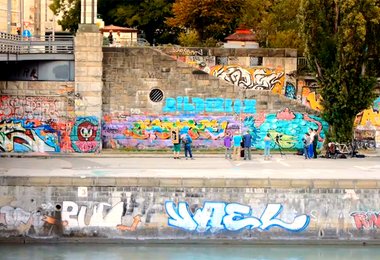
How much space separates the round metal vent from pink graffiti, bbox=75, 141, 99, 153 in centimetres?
320

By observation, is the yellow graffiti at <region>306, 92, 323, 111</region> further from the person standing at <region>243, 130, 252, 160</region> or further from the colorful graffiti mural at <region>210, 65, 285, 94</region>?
the person standing at <region>243, 130, 252, 160</region>

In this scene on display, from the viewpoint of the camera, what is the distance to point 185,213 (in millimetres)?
37531

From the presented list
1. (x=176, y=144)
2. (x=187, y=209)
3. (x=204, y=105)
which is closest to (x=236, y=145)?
(x=176, y=144)

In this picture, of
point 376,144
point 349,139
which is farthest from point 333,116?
point 376,144

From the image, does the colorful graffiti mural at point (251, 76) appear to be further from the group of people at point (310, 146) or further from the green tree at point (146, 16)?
the green tree at point (146, 16)

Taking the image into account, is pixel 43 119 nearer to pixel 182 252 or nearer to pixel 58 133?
pixel 58 133

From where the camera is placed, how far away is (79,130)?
159ft

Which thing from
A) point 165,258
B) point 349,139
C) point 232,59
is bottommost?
point 165,258

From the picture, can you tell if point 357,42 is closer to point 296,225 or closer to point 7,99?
point 296,225

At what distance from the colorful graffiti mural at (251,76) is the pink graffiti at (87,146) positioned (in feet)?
24.3

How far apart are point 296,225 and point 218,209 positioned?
8.90ft

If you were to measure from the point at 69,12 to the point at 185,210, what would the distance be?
101 ft

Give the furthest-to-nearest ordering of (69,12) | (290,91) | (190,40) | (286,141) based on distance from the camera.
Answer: (69,12)
(190,40)
(290,91)
(286,141)

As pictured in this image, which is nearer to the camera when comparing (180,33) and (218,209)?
(218,209)
